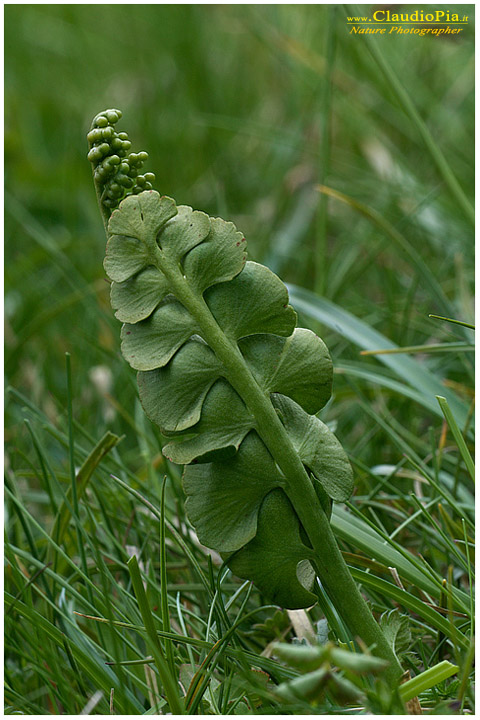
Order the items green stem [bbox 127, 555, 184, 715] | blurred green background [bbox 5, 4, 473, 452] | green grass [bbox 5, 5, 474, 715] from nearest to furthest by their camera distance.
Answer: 1. green stem [bbox 127, 555, 184, 715]
2. green grass [bbox 5, 5, 474, 715]
3. blurred green background [bbox 5, 4, 473, 452]

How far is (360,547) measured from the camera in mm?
675

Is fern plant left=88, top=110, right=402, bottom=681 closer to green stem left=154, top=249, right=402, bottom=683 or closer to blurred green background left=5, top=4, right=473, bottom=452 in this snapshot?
green stem left=154, top=249, right=402, bottom=683

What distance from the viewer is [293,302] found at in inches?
45.0

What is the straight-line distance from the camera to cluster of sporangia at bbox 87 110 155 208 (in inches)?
21.3

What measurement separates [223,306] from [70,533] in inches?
17.6

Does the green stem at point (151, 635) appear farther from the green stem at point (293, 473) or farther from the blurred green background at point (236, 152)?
the blurred green background at point (236, 152)

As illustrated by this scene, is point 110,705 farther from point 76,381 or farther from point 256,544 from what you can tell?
point 76,381

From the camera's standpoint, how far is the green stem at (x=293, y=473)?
0.53 m

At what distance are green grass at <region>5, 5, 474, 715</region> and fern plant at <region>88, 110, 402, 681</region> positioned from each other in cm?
7

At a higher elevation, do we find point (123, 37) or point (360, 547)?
point (123, 37)

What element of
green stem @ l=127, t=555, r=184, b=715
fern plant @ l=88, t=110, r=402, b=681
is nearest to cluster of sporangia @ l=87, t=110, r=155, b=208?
fern plant @ l=88, t=110, r=402, b=681

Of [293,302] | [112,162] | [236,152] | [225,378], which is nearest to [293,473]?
[225,378]

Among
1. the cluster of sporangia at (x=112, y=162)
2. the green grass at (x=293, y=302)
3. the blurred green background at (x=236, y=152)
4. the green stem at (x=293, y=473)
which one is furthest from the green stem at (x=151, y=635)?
the blurred green background at (x=236, y=152)

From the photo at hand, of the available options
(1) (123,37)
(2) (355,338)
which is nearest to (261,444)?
(2) (355,338)
